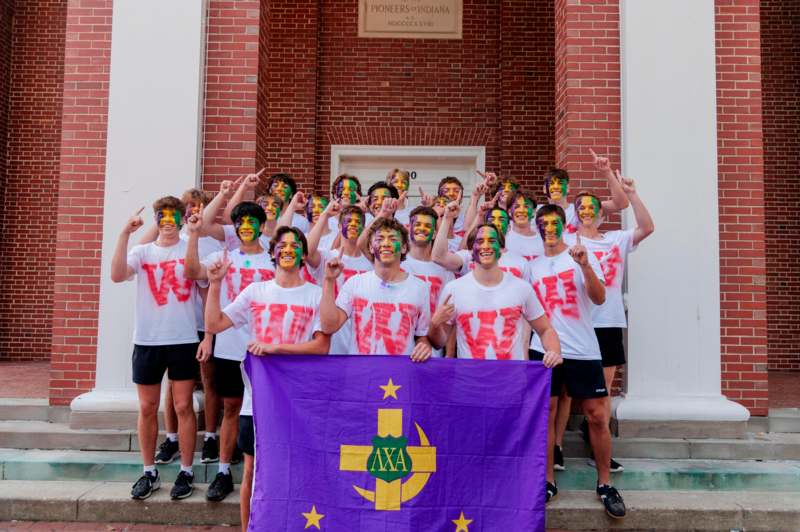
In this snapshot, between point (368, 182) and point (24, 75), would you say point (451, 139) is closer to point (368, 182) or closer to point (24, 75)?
point (368, 182)

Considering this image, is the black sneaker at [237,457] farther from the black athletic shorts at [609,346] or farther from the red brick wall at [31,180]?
the red brick wall at [31,180]

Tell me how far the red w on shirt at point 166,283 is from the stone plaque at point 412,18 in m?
6.12

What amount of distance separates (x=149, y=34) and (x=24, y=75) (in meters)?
6.07

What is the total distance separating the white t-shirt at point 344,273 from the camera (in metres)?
4.97

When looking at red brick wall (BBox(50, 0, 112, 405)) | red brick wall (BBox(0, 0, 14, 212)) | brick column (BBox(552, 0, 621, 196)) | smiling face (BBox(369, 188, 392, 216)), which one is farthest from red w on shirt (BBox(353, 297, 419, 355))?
red brick wall (BBox(0, 0, 14, 212))

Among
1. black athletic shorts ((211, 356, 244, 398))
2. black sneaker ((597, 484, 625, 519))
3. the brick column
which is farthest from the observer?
the brick column

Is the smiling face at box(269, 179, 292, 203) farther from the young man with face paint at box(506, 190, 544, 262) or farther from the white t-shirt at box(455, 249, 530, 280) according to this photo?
the young man with face paint at box(506, 190, 544, 262)

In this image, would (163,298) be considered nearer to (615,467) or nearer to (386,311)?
(386,311)

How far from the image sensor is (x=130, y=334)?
6.01 meters

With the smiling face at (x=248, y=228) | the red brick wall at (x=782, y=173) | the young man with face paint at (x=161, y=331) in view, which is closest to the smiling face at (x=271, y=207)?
the smiling face at (x=248, y=228)

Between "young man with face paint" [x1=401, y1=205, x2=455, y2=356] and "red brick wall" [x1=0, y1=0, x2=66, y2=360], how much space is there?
8249 mm

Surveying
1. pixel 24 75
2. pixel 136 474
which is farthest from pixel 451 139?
pixel 24 75

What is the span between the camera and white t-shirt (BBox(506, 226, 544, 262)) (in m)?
5.20

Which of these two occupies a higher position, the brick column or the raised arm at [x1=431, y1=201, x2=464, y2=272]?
the brick column
